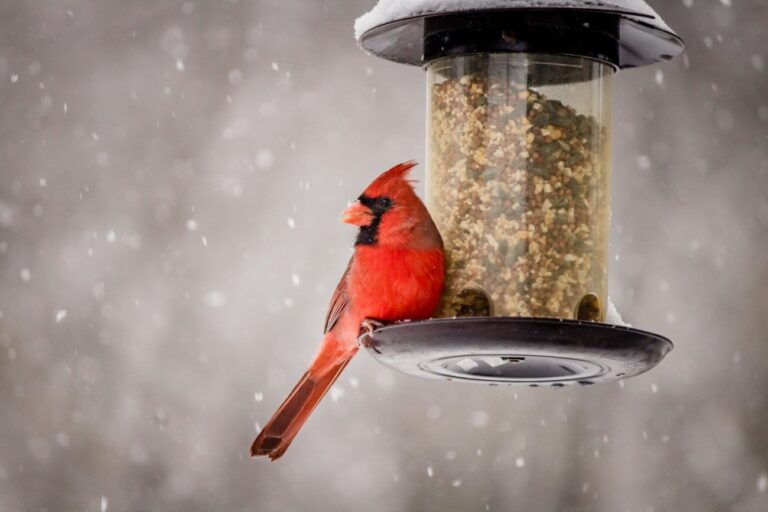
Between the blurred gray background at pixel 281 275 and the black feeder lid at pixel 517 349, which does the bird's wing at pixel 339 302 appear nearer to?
the black feeder lid at pixel 517 349

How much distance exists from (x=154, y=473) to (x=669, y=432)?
286 centimetres

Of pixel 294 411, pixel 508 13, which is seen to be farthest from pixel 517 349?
pixel 294 411

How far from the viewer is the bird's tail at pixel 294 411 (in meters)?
4.55

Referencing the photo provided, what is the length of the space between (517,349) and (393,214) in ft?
2.12

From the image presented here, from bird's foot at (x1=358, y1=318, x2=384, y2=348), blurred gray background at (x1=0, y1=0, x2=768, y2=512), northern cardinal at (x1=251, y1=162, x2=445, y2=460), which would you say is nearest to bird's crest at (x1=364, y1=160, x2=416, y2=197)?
northern cardinal at (x1=251, y1=162, x2=445, y2=460)

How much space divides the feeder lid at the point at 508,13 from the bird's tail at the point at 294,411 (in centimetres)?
97

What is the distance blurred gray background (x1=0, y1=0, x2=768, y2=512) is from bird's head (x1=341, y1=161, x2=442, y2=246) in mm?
3743

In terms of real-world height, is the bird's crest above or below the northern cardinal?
above

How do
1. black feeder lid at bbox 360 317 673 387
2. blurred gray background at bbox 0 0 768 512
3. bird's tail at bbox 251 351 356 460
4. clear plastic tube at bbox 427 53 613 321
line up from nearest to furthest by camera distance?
1. black feeder lid at bbox 360 317 673 387
2. clear plastic tube at bbox 427 53 613 321
3. bird's tail at bbox 251 351 356 460
4. blurred gray background at bbox 0 0 768 512

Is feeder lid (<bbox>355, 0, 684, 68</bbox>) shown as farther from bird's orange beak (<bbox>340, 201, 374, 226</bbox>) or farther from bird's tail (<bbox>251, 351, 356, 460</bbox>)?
bird's tail (<bbox>251, 351, 356, 460</bbox>)

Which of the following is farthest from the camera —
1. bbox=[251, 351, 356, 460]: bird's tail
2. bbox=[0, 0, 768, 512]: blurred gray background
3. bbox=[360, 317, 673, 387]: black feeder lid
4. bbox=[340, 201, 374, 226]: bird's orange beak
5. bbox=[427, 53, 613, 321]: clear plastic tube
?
bbox=[0, 0, 768, 512]: blurred gray background

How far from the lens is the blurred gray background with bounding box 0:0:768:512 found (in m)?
7.83

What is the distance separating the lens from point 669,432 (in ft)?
25.8

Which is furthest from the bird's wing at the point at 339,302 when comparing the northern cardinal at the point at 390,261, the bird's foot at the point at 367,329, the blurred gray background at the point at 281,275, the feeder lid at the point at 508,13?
the blurred gray background at the point at 281,275
